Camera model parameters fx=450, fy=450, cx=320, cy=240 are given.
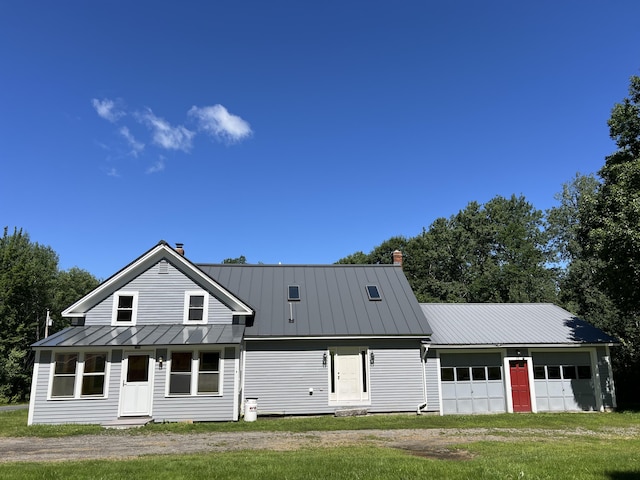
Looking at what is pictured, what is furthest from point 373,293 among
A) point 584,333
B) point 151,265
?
point 151,265

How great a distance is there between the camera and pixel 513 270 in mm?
41188

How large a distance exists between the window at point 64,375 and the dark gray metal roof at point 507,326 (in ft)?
46.7

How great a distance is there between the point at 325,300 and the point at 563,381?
1119cm

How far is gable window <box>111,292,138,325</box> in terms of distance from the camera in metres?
18.6

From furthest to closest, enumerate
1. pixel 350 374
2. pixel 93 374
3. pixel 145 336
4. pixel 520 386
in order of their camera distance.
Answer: pixel 520 386 → pixel 350 374 → pixel 145 336 → pixel 93 374

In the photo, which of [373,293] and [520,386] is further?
[373,293]

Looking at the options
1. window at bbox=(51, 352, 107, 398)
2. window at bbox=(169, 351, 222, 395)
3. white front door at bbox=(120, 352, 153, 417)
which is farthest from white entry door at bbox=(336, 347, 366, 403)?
window at bbox=(51, 352, 107, 398)

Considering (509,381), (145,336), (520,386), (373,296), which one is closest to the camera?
(145,336)

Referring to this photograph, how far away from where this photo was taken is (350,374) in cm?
1894

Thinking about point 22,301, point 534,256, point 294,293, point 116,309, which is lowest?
point 116,309

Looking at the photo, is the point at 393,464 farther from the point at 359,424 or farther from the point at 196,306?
the point at 196,306

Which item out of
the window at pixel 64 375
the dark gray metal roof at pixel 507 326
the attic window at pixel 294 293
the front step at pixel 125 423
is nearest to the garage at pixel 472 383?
the dark gray metal roof at pixel 507 326

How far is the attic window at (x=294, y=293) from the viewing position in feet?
68.6

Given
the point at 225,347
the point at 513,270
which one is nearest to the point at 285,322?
the point at 225,347
